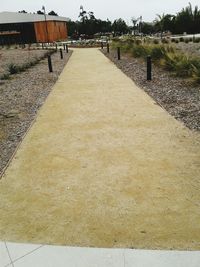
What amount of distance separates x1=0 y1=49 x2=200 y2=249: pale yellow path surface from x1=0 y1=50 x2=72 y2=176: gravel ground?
273 mm

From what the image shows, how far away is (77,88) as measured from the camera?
10.9 m

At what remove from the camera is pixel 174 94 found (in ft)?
29.6

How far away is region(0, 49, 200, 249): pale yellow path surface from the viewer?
3271mm

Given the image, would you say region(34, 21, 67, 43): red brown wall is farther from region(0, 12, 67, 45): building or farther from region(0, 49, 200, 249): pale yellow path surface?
region(0, 49, 200, 249): pale yellow path surface

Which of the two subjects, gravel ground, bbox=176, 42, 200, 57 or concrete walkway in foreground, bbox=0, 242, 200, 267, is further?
gravel ground, bbox=176, 42, 200, 57

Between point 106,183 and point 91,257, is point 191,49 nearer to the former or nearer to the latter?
point 106,183

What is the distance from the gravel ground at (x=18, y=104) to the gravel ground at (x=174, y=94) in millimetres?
3417

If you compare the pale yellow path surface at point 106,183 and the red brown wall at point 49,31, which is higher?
the red brown wall at point 49,31

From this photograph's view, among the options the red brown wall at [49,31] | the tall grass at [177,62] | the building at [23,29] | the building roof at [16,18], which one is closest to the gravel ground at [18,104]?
the tall grass at [177,62]

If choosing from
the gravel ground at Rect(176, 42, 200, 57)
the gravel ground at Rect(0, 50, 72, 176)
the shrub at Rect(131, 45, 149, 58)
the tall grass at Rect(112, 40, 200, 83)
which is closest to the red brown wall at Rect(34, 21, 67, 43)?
the gravel ground at Rect(176, 42, 200, 57)

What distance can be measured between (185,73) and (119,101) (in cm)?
410

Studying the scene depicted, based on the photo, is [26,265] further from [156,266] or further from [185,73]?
[185,73]

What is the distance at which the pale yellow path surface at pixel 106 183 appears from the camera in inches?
129

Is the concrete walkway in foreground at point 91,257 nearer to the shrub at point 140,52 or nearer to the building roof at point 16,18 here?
the shrub at point 140,52
